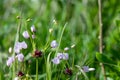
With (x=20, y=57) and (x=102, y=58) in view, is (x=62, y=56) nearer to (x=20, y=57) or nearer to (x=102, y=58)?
(x=20, y=57)

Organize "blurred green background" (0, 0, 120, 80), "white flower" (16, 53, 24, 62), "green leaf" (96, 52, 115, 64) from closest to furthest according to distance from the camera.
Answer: "white flower" (16, 53, 24, 62) < "green leaf" (96, 52, 115, 64) < "blurred green background" (0, 0, 120, 80)

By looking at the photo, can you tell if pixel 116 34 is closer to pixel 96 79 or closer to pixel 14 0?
pixel 96 79

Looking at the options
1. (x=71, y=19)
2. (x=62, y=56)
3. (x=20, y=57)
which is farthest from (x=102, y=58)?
(x=71, y=19)

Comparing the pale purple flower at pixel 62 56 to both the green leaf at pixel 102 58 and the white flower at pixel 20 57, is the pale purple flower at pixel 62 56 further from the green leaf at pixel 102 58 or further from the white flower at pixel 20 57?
the green leaf at pixel 102 58

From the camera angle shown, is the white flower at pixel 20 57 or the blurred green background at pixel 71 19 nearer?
the white flower at pixel 20 57

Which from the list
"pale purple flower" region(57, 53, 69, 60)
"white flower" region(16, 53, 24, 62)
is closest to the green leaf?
"pale purple flower" region(57, 53, 69, 60)

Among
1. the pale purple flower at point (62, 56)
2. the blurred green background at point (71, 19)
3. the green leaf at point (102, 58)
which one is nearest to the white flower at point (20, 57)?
the pale purple flower at point (62, 56)

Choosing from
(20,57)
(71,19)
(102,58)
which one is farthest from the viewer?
(71,19)

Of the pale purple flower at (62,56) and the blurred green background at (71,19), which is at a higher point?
the blurred green background at (71,19)

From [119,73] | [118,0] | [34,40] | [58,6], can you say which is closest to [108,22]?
[118,0]

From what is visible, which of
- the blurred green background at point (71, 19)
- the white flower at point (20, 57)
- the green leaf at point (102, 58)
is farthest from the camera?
the blurred green background at point (71, 19)

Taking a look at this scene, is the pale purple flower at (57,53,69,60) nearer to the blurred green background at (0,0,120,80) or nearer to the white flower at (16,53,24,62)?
the white flower at (16,53,24,62)
